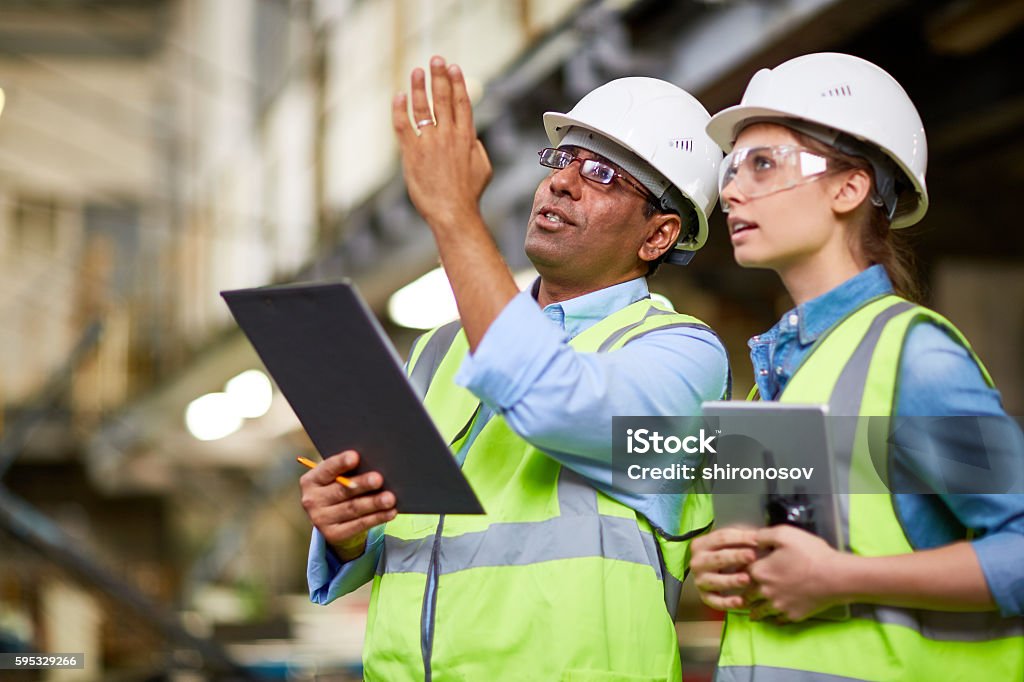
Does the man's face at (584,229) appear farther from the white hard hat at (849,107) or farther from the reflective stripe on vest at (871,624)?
the reflective stripe on vest at (871,624)

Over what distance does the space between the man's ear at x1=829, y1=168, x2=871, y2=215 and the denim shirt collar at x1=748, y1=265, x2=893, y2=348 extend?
112 millimetres

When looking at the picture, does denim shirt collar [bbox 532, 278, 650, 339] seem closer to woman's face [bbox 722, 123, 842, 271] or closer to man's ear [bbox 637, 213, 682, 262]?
man's ear [bbox 637, 213, 682, 262]

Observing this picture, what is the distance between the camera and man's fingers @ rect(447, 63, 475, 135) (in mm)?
2121

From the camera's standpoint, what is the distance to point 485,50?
7.07 meters

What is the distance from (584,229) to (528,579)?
2.48 feet

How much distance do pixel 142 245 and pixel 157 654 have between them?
38.1 feet

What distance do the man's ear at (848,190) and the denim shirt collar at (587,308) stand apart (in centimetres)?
63

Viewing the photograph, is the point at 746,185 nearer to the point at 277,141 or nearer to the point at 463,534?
the point at 463,534

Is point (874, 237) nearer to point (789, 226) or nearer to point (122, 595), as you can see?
point (789, 226)

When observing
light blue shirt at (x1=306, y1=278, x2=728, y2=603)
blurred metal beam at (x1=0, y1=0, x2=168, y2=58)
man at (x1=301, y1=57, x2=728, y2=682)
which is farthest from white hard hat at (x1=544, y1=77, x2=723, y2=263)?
blurred metal beam at (x1=0, y1=0, x2=168, y2=58)

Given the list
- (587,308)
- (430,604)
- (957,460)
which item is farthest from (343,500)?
(957,460)

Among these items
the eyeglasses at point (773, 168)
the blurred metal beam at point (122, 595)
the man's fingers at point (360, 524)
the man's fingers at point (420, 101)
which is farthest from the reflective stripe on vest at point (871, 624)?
the blurred metal beam at point (122, 595)

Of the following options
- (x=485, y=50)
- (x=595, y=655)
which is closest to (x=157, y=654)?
(x=485, y=50)

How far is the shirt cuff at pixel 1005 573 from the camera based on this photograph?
69.6 inches
